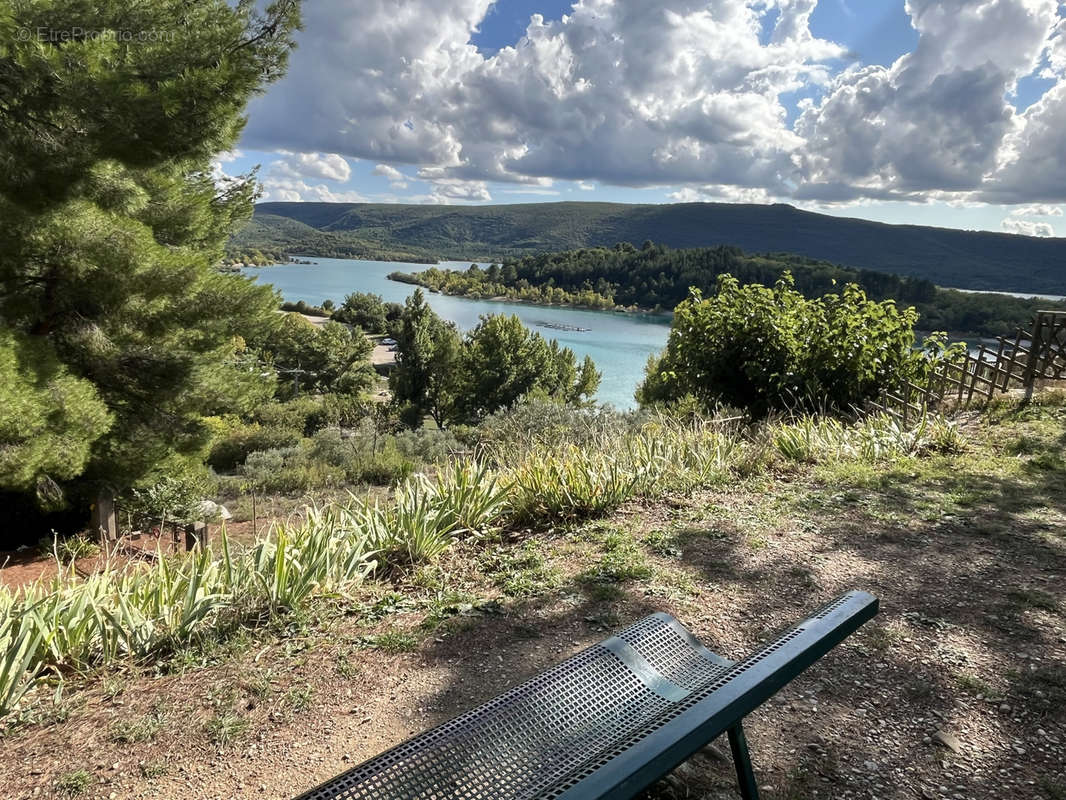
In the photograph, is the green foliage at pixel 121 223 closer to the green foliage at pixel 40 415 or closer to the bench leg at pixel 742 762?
the green foliage at pixel 40 415

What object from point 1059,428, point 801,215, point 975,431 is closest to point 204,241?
point 975,431

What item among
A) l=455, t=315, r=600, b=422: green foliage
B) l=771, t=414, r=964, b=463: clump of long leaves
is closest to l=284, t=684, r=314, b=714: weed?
l=771, t=414, r=964, b=463: clump of long leaves

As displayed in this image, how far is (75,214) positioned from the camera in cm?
605

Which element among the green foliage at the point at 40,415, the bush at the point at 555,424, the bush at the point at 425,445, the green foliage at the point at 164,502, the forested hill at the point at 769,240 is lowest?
the bush at the point at 425,445

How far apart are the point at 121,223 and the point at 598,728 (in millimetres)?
A: 7103

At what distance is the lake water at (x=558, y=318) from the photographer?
60.9 metres

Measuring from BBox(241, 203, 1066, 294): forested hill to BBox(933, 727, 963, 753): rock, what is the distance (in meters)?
85.7

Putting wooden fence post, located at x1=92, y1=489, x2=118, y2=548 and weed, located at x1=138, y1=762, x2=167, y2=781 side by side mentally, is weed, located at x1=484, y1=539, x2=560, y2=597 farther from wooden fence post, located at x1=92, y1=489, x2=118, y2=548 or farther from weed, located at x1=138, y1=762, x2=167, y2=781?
wooden fence post, located at x1=92, y1=489, x2=118, y2=548

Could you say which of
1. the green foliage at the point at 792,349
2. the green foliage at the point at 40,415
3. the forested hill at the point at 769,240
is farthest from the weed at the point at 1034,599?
A: the forested hill at the point at 769,240

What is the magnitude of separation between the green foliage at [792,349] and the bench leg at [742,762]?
21.2 ft

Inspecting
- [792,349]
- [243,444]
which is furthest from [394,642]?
[243,444]

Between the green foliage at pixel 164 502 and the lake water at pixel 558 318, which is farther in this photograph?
the lake water at pixel 558 318

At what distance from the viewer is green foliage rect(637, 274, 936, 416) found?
296 inches

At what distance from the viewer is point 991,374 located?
9453 mm
